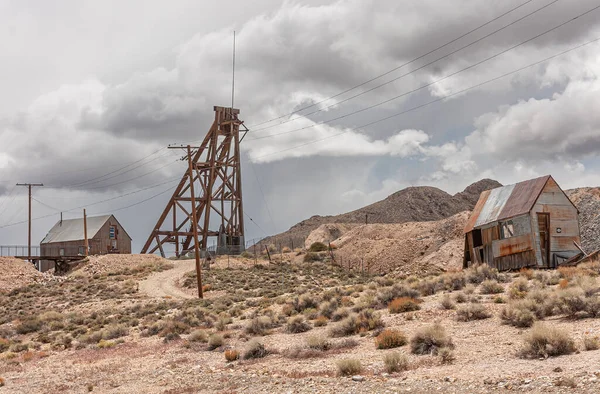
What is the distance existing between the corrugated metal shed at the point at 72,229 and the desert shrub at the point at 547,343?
73.0 metres

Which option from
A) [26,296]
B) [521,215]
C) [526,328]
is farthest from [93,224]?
[526,328]

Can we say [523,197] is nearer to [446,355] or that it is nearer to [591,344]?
[446,355]

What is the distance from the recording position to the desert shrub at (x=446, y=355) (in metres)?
13.3

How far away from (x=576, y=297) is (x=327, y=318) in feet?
29.4

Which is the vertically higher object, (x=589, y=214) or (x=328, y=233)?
(x=328, y=233)

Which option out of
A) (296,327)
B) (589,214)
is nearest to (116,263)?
(296,327)

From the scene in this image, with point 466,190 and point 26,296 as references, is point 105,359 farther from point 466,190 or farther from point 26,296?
point 466,190

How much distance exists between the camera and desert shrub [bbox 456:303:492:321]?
56.9 ft

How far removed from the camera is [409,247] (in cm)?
5450

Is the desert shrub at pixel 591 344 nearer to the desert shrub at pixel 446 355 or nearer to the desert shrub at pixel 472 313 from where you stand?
the desert shrub at pixel 446 355

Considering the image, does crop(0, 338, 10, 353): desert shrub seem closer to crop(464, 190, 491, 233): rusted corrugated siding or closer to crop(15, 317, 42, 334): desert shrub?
crop(15, 317, 42, 334): desert shrub

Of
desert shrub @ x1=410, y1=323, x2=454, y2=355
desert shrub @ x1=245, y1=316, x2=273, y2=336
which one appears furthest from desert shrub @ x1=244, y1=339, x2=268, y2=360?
desert shrub @ x1=410, y1=323, x2=454, y2=355

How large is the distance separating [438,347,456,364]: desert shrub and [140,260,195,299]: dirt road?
28597 mm

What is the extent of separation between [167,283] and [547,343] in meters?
37.9
